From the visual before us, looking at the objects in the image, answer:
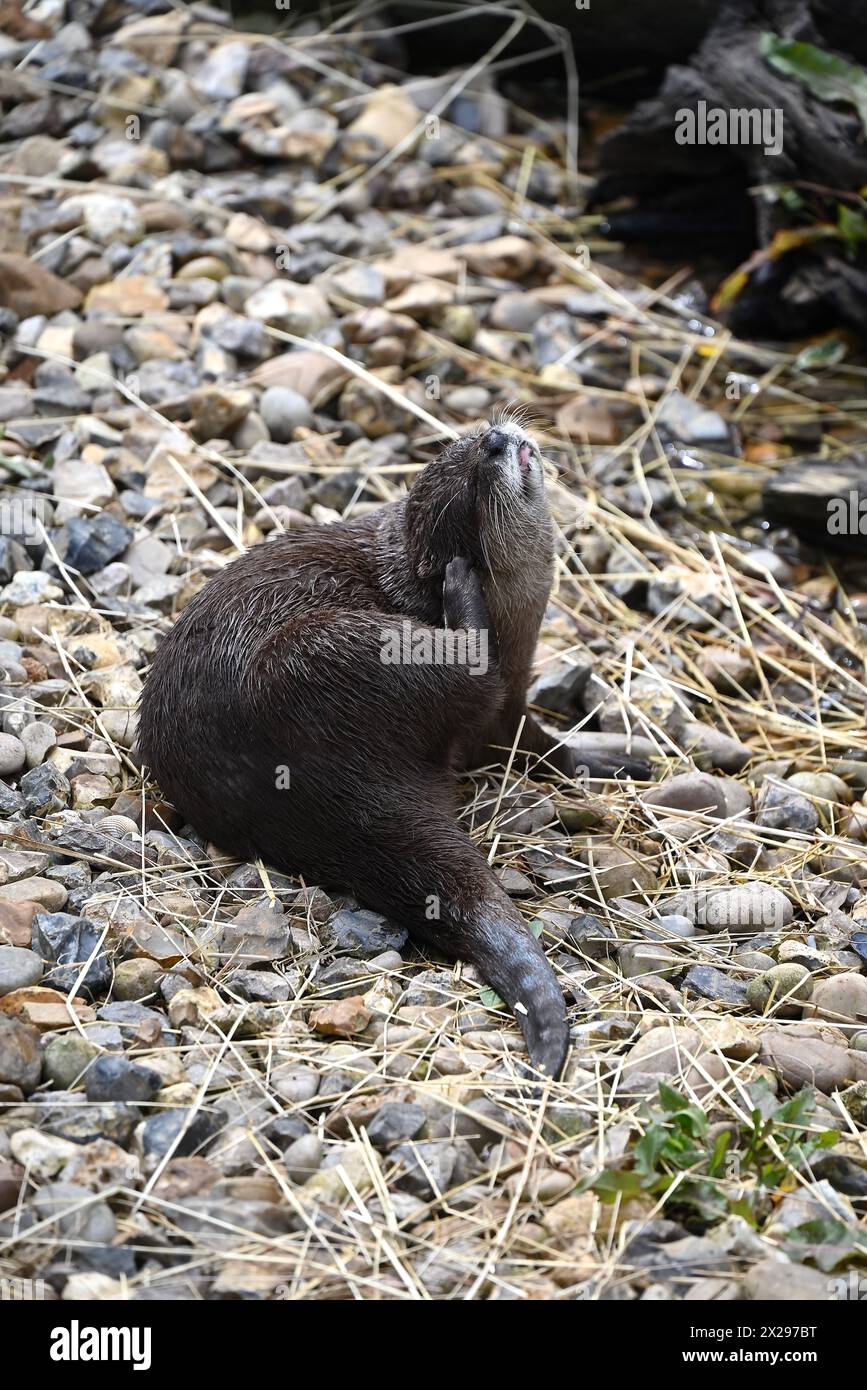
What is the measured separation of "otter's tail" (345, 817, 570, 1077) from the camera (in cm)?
312

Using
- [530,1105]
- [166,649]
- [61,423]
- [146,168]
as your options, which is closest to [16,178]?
[146,168]

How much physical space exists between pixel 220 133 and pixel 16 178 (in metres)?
0.92

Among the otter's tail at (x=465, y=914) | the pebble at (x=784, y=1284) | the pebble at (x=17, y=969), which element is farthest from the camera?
Result: the otter's tail at (x=465, y=914)

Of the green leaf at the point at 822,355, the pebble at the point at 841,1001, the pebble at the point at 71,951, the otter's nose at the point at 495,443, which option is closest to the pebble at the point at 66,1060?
the pebble at the point at 71,951

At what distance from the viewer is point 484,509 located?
3.81 m

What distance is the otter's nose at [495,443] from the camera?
3811 mm

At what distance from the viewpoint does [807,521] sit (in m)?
5.18

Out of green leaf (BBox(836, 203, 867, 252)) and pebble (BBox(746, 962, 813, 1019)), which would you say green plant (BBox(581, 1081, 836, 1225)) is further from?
green leaf (BBox(836, 203, 867, 252))

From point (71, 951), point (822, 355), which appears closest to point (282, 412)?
point (822, 355)

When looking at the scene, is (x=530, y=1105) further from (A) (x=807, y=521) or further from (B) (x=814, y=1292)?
(A) (x=807, y=521)

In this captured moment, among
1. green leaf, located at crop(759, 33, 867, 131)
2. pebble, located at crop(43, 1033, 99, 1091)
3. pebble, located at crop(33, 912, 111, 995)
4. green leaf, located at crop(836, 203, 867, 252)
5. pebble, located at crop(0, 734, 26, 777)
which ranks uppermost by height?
green leaf, located at crop(759, 33, 867, 131)

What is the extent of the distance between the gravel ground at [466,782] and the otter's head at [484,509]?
25.1 inches

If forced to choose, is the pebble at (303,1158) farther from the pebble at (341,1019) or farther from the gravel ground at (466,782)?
the pebble at (341,1019)

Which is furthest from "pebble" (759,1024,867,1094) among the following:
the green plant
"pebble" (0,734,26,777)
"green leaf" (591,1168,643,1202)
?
"pebble" (0,734,26,777)
